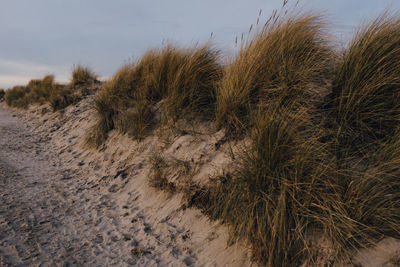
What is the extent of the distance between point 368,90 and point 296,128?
92cm

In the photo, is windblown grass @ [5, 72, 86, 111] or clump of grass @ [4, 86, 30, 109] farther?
clump of grass @ [4, 86, 30, 109]

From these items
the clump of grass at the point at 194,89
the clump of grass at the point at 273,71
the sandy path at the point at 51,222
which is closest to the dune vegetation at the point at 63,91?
the sandy path at the point at 51,222

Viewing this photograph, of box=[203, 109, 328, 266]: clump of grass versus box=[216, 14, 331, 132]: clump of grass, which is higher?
box=[216, 14, 331, 132]: clump of grass

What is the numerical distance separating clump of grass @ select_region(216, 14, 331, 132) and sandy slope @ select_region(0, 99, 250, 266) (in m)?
0.64

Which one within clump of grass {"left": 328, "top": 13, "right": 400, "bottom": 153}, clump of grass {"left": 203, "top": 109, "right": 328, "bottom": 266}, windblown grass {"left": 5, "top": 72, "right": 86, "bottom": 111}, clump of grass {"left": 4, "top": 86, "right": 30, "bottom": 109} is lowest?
clump of grass {"left": 4, "top": 86, "right": 30, "bottom": 109}

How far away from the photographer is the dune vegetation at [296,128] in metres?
1.87

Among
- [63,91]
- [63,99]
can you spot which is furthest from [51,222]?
[63,91]

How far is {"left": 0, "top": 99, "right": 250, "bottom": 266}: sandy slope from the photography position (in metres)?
2.18

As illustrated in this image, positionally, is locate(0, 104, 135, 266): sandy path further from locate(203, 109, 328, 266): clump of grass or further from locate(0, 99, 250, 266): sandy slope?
locate(203, 109, 328, 266): clump of grass

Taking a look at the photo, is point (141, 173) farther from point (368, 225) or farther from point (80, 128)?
point (80, 128)

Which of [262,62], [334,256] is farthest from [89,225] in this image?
[262,62]

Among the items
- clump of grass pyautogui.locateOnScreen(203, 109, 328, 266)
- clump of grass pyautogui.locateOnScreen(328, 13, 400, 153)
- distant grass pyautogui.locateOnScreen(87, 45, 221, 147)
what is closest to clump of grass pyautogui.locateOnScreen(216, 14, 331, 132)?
clump of grass pyautogui.locateOnScreen(328, 13, 400, 153)

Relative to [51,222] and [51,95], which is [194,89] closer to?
[51,222]

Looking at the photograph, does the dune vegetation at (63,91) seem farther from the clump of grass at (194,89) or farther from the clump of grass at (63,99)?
the clump of grass at (194,89)
